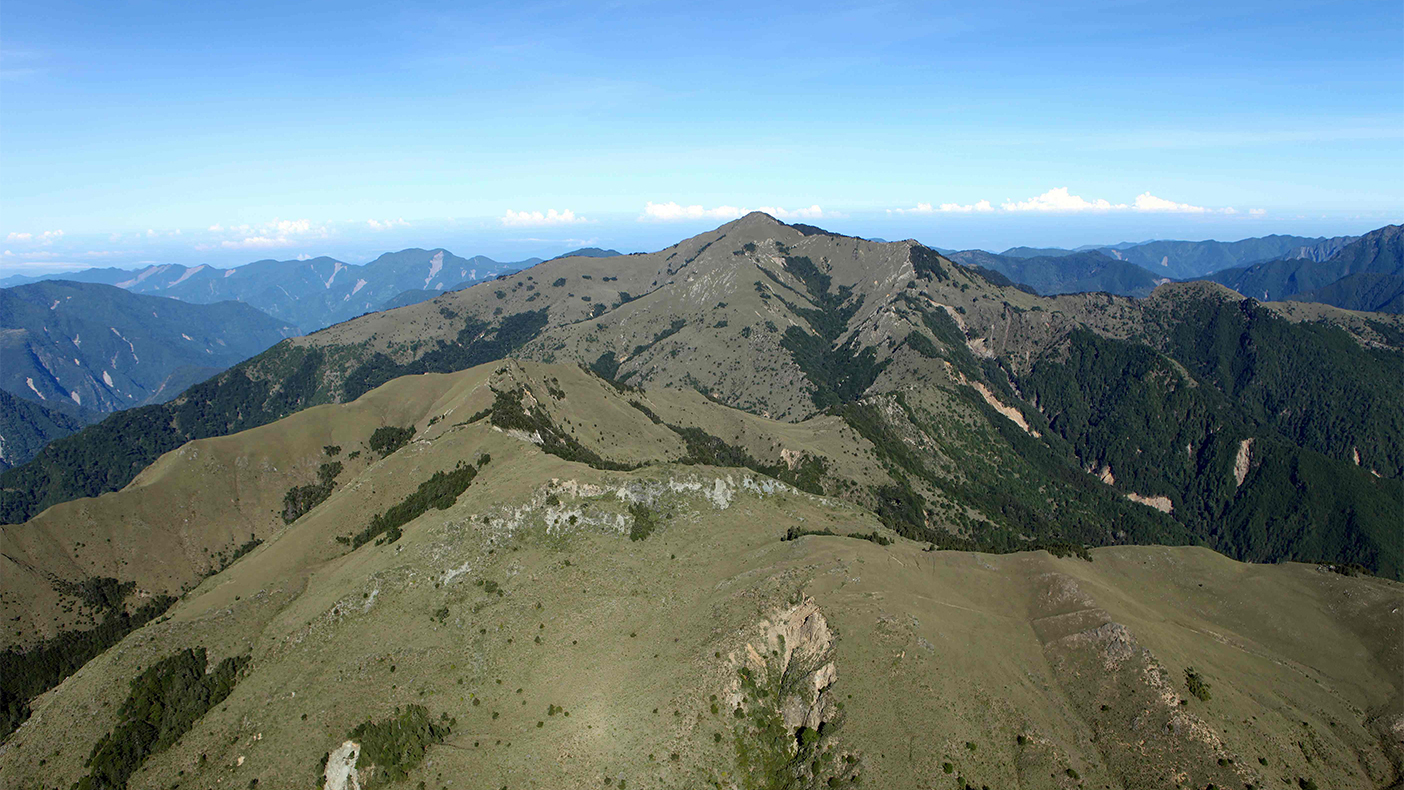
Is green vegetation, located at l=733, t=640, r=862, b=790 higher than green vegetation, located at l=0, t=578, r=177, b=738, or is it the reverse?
green vegetation, located at l=733, t=640, r=862, b=790

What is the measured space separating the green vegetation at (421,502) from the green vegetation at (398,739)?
4988 cm

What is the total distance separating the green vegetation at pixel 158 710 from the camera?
84.9 m

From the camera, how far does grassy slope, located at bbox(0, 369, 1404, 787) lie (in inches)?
3083

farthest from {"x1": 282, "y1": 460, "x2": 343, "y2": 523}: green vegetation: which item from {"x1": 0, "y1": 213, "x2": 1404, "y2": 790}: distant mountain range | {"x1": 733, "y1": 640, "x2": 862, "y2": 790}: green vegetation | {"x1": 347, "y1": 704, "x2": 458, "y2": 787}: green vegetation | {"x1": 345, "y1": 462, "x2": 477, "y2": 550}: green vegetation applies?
{"x1": 733, "y1": 640, "x2": 862, "y2": 790}: green vegetation

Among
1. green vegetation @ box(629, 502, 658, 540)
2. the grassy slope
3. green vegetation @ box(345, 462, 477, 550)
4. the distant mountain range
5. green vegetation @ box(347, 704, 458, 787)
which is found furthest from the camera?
green vegetation @ box(345, 462, 477, 550)

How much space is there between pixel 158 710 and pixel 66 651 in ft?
259

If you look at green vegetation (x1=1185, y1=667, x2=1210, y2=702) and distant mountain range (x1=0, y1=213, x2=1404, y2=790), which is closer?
distant mountain range (x1=0, y1=213, x2=1404, y2=790)

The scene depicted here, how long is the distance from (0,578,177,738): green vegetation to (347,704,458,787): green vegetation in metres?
80.8

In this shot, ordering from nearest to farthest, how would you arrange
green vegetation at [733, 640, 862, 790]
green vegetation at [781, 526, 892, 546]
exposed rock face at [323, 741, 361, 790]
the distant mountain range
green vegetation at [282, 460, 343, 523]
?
1. exposed rock face at [323, 741, 361, 790]
2. green vegetation at [733, 640, 862, 790]
3. the distant mountain range
4. green vegetation at [781, 526, 892, 546]
5. green vegetation at [282, 460, 343, 523]

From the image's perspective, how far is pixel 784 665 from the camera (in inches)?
3649

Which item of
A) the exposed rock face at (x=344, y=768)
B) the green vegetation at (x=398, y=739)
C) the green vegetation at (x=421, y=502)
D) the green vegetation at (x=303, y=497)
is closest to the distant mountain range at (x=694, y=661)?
the green vegetation at (x=398, y=739)

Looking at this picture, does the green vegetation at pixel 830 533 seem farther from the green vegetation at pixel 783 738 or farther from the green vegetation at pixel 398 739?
the green vegetation at pixel 398 739

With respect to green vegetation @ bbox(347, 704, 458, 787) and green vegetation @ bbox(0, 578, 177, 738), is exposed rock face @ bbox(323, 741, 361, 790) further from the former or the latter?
A: green vegetation @ bbox(0, 578, 177, 738)

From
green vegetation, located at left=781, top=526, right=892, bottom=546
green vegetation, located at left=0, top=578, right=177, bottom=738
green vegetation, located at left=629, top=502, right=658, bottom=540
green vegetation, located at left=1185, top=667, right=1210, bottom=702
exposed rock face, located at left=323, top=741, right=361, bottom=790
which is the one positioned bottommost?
green vegetation, located at left=0, top=578, right=177, bottom=738
